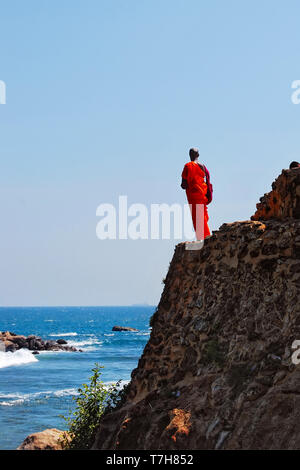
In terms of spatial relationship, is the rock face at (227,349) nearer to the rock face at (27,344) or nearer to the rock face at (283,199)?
the rock face at (283,199)

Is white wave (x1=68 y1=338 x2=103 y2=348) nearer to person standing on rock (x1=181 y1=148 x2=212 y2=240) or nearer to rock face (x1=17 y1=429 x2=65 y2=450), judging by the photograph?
rock face (x1=17 y1=429 x2=65 y2=450)

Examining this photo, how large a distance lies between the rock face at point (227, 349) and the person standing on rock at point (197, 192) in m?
0.71

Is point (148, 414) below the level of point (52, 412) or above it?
above

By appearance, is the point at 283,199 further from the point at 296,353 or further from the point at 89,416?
the point at 89,416

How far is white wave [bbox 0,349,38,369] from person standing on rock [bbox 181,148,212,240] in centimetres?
4862

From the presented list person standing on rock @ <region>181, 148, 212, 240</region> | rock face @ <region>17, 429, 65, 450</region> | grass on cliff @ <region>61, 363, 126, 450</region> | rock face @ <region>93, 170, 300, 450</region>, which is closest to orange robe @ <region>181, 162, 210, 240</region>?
person standing on rock @ <region>181, 148, 212, 240</region>

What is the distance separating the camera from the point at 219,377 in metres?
10.6

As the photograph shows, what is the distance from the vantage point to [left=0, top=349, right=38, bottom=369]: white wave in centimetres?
6070

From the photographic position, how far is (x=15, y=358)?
6425cm

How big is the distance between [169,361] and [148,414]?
121cm

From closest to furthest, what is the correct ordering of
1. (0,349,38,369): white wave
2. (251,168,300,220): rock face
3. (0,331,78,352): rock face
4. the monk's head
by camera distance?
(251,168,300,220): rock face → the monk's head → (0,349,38,369): white wave → (0,331,78,352): rock face
